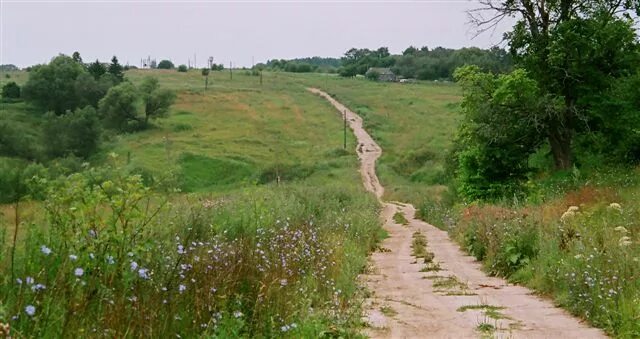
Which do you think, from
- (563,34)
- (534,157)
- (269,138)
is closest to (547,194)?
(563,34)

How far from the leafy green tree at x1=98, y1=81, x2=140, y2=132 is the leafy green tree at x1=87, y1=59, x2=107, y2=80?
1923cm

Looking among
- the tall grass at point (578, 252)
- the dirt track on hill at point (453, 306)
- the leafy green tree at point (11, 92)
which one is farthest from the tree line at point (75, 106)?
the dirt track on hill at point (453, 306)

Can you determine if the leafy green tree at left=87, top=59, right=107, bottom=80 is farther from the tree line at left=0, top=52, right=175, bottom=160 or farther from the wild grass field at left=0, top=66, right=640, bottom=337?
the wild grass field at left=0, top=66, right=640, bottom=337

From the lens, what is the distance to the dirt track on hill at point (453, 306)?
23.1ft

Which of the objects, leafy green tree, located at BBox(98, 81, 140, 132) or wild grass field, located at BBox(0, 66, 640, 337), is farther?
leafy green tree, located at BBox(98, 81, 140, 132)

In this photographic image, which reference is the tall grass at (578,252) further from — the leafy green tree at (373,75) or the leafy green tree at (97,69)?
the leafy green tree at (373,75)

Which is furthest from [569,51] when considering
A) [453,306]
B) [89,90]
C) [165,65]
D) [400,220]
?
[165,65]

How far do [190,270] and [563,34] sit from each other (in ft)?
74.2

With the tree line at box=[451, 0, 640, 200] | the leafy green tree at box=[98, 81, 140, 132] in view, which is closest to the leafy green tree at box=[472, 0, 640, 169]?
the tree line at box=[451, 0, 640, 200]

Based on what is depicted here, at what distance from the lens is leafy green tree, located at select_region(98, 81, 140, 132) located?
82812 mm

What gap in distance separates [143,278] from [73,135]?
73100mm

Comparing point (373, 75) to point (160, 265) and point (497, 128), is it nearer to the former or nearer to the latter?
point (497, 128)

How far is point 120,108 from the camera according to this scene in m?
83.2

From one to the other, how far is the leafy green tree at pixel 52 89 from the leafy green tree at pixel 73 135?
14530mm
